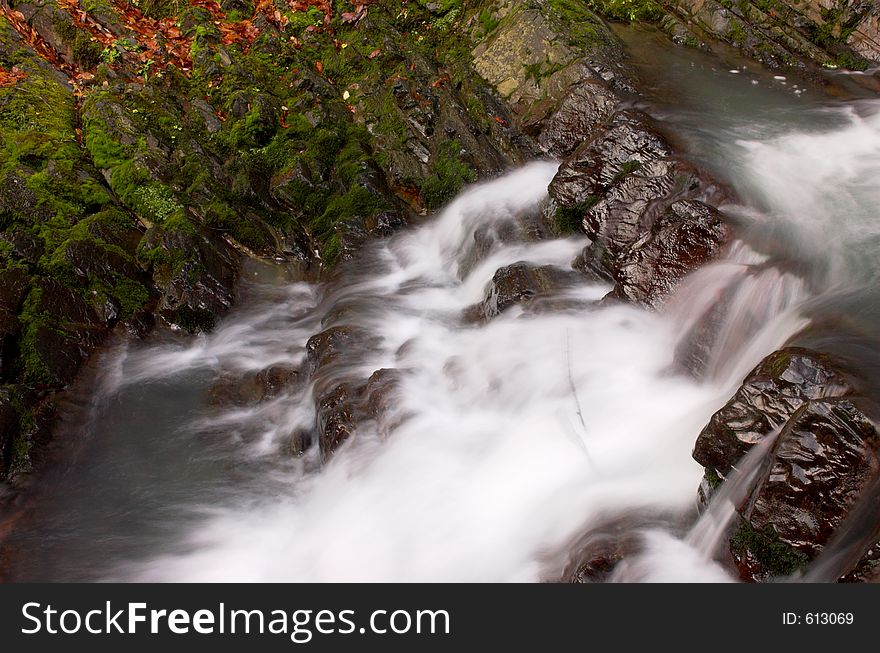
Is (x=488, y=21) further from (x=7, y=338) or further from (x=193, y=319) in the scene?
(x=7, y=338)

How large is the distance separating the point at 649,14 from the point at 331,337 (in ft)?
34.6

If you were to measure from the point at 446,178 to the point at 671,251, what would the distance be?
4539 millimetres

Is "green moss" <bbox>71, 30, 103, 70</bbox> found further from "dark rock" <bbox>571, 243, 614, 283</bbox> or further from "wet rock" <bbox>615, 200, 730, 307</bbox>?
"wet rock" <bbox>615, 200, 730, 307</bbox>

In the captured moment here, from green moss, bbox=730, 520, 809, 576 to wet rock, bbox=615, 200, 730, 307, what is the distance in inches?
133

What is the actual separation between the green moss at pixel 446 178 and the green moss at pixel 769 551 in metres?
7.44

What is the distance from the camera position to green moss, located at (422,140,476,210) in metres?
10.9

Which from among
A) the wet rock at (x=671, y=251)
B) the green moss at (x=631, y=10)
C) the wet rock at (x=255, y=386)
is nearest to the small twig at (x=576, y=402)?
the wet rock at (x=671, y=251)

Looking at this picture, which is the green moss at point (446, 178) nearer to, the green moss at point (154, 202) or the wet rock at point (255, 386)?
the green moss at point (154, 202)

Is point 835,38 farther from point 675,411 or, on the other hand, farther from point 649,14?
point 675,411

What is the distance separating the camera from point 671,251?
24.7 feet

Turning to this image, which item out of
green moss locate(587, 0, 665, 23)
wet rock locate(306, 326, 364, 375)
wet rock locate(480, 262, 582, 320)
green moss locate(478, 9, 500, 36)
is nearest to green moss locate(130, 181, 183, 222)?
wet rock locate(306, 326, 364, 375)

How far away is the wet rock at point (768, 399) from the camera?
471cm

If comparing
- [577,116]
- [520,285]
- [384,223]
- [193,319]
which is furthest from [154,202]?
[577,116]
